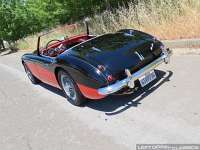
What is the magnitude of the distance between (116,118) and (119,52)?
1.17 metres

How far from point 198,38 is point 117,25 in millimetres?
4560

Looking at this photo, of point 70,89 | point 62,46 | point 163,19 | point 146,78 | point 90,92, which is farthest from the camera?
point 163,19

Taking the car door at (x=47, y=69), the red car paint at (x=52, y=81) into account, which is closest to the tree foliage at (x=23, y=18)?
the red car paint at (x=52, y=81)

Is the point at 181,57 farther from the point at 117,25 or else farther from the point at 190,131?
the point at 117,25

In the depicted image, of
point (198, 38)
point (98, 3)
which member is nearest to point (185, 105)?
point (198, 38)

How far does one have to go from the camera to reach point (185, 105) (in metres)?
5.42

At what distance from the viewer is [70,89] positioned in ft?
22.0

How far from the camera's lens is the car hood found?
578 cm

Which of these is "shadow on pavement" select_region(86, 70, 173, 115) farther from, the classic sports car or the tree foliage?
the tree foliage

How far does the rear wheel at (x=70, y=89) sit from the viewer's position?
6332 millimetres

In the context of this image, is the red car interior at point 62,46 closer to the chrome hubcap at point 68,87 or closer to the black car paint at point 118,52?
the black car paint at point 118,52

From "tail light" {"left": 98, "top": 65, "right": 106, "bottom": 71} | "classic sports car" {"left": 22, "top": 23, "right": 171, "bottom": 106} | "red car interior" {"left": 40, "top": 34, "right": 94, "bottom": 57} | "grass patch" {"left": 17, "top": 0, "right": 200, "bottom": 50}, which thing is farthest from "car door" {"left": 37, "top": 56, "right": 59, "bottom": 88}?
"tail light" {"left": 98, "top": 65, "right": 106, "bottom": 71}

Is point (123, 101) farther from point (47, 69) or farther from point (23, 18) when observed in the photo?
point (23, 18)

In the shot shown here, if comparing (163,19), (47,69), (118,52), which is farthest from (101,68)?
(163,19)
